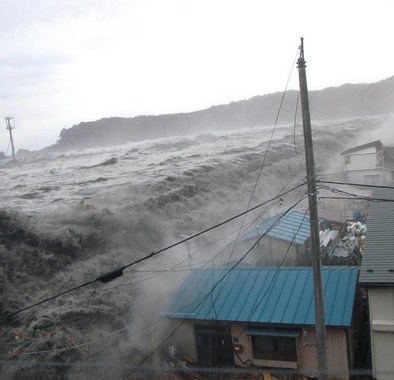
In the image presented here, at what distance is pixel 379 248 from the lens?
32.3 ft

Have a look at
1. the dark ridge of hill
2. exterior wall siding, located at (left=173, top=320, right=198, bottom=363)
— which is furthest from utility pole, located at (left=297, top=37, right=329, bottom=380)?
the dark ridge of hill

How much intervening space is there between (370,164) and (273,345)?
2594 centimetres

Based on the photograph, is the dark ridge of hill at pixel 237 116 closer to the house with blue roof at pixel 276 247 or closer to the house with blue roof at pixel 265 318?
the house with blue roof at pixel 276 247

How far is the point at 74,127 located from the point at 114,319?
362 ft

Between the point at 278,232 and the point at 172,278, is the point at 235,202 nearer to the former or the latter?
the point at 278,232

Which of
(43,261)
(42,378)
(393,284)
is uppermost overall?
(393,284)

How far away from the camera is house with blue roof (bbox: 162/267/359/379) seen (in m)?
10.4

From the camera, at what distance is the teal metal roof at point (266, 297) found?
10.6 meters

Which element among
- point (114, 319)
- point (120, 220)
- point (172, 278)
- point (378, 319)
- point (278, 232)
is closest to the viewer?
point (378, 319)

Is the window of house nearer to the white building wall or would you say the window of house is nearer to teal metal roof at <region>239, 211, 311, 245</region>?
the white building wall

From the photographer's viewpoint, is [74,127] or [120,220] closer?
[120,220]

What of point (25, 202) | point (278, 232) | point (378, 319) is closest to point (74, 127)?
point (25, 202)

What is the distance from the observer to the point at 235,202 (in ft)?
102

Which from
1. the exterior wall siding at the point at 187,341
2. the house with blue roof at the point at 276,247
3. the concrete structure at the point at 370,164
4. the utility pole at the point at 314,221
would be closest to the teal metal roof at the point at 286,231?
the house with blue roof at the point at 276,247
